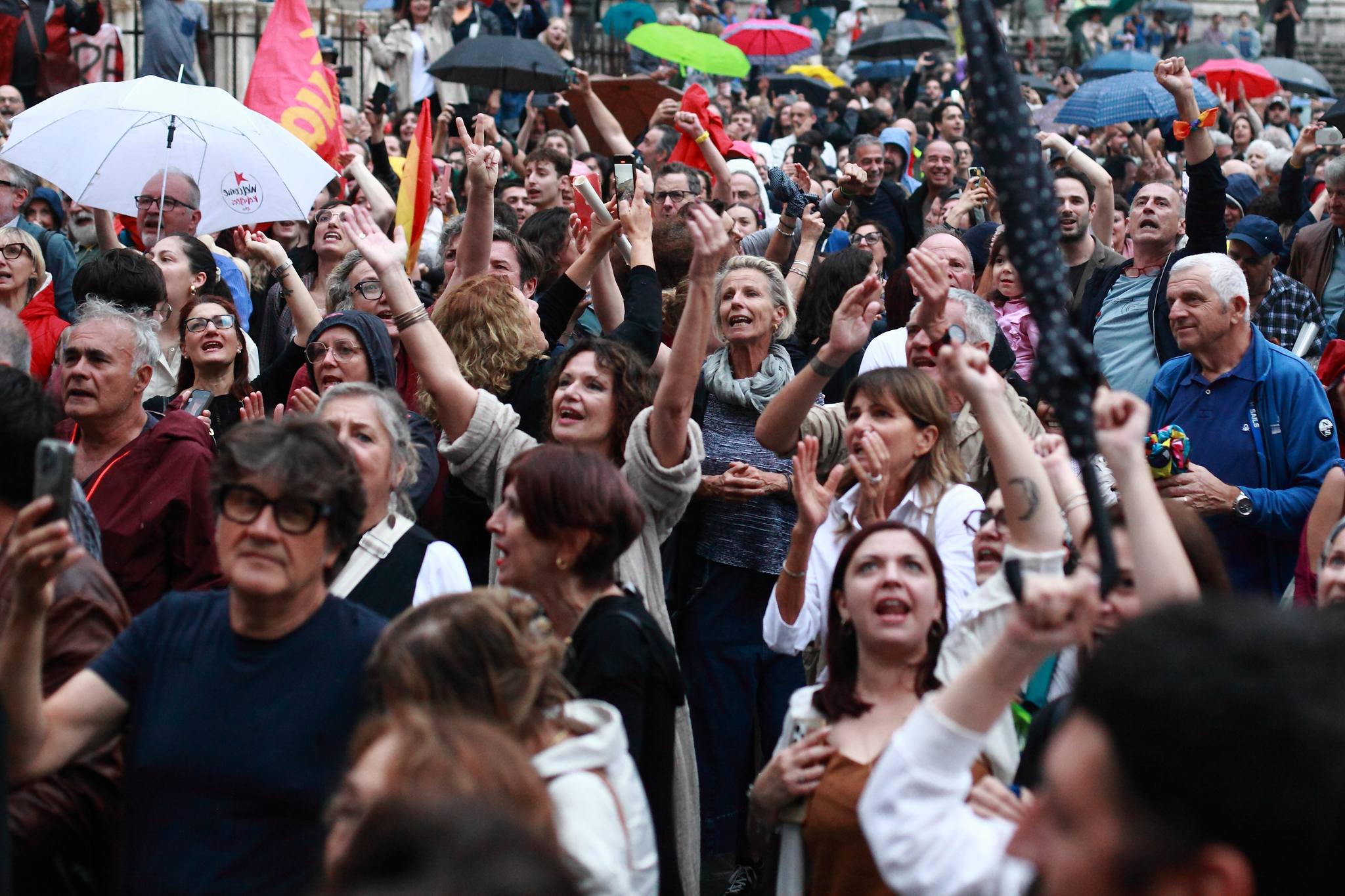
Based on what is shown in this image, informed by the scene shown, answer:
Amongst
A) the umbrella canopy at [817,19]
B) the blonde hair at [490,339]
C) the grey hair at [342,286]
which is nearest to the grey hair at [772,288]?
the blonde hair at [490,339]

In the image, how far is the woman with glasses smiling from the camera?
5676mm

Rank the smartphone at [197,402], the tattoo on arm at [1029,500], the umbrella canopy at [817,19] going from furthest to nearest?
the umbrella canopy at [817,19], the smartphone at [197,402], the tattoo on arm at [1029,500]

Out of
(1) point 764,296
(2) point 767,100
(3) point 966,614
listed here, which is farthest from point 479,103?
(3) point 966,614

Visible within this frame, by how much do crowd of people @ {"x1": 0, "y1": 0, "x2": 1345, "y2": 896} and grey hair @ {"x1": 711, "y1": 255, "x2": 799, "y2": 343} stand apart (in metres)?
0.03

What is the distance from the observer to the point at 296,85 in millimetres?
8328

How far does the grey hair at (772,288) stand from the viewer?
18.0 feet

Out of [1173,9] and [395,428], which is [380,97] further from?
[1173,9]

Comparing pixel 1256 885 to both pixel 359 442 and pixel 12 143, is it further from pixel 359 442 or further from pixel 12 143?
pixel 12 143

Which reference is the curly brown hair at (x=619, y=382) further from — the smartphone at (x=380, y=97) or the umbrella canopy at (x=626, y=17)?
the umbrella canopy at (x=626, y=17)

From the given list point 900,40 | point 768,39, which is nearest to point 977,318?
point 768,39

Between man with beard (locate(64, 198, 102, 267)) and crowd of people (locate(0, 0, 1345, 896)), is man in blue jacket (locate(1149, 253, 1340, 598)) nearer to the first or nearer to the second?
crowd of people (locate(0, 0, 1345, 896))

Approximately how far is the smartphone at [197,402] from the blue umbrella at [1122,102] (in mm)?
7324

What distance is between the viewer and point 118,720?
2826 mm

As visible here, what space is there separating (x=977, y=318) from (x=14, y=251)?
403cm
